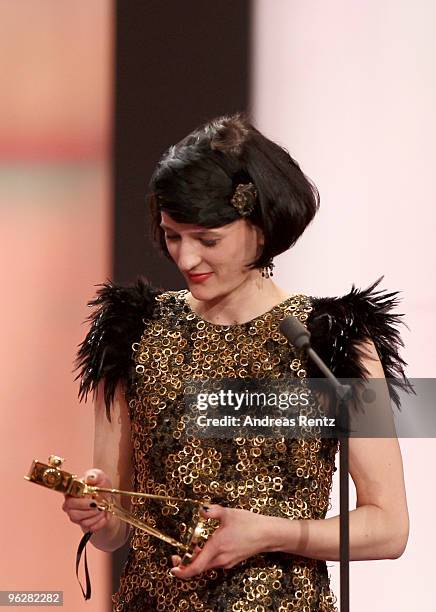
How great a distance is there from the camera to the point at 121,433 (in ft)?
6.73

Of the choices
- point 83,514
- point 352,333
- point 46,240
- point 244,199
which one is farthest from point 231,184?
point 46,240

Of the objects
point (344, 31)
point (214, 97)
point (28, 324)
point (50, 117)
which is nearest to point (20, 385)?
point (28, 324)

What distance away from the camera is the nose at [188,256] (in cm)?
190

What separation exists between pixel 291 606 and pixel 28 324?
121 centimetres

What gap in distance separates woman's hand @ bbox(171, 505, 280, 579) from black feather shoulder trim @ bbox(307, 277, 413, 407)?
292 millimetres

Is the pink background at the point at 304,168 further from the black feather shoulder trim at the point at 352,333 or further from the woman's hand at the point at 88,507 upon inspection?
the woman's hand at the point at 88,507

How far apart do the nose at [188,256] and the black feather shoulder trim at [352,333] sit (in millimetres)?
230

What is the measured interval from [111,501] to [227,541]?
181 millimetres

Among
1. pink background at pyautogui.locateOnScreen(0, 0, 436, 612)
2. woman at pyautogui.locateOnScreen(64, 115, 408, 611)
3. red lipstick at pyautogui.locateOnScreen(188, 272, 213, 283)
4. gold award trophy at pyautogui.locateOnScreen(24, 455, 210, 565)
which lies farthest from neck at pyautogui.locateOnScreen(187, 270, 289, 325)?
pink background at pyautogui.locateOnScreen(0, 0, 436, 612)

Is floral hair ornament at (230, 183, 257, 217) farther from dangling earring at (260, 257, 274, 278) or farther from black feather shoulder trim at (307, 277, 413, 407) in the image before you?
black feather shoulder trim at (307, 277, 413, 407)

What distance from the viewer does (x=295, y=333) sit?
1670 mm

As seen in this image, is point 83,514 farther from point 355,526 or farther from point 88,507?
point 355,526

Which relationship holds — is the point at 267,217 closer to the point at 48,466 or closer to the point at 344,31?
the point at 48,466

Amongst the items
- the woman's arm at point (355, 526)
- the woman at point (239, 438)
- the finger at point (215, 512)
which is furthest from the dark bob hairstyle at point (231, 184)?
the finger at point (215, 512)
